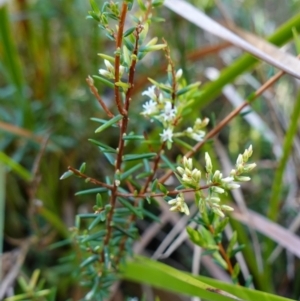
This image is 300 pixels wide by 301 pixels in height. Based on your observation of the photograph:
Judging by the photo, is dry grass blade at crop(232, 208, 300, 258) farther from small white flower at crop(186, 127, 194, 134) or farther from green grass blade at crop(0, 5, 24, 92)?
green grass blade at crop(0, 5, 24, 92)

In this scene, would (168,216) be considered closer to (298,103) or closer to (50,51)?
(298,103)

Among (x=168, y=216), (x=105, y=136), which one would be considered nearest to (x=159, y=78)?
(x=105, y=136)

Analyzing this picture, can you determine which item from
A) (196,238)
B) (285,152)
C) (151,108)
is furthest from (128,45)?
(285,152)

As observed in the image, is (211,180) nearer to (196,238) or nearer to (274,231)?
(196,238)

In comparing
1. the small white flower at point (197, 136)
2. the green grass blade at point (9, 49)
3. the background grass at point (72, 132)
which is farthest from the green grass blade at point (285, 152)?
the green grass blade at point (9, 49)

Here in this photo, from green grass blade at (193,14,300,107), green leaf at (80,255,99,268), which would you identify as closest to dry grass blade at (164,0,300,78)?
green grass blade at (193,14,300,107)

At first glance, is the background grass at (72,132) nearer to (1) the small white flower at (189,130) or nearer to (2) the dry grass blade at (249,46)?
(2) the dry grass blade at (249,46)
